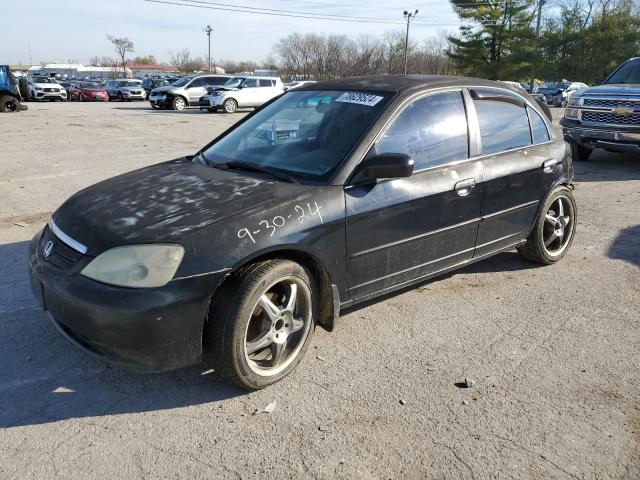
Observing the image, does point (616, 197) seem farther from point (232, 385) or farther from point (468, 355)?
point (232, 385)

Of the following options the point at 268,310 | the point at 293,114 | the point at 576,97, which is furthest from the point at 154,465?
the point at 576,97

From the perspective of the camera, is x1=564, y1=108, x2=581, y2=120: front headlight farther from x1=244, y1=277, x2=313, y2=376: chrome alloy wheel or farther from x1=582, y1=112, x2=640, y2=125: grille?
x1=244, y1=277, x2=313, y2=376: chrome alloy wheel

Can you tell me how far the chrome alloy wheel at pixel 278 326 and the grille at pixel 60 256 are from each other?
1.00 m

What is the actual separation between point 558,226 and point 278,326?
3206mm

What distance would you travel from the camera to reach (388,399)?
2998mm

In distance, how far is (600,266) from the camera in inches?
200

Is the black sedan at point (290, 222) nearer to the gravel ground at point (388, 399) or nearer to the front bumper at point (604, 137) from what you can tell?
the gravel ground at point (388, 399)

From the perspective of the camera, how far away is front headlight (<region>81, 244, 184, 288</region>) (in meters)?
2.67

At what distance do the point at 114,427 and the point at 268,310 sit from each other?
0.97m

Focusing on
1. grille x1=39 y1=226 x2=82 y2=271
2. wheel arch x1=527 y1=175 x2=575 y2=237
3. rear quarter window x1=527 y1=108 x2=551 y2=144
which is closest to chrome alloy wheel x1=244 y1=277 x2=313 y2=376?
grille x1=39 y1=226 x2=82 y2=271

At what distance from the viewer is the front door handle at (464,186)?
388 cm

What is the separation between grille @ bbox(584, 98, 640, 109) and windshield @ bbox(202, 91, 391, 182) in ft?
24.3

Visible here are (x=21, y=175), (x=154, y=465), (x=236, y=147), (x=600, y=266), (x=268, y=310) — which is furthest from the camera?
(x=21, y=175)

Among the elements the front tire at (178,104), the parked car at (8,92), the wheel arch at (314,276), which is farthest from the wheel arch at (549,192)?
the front tire at (178,104)
